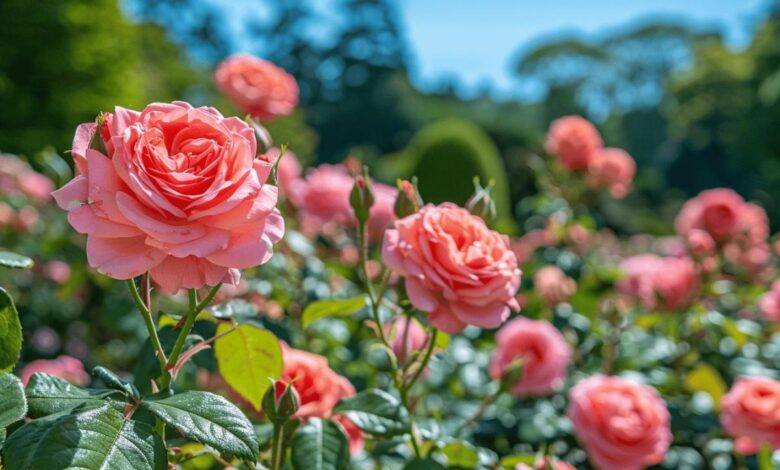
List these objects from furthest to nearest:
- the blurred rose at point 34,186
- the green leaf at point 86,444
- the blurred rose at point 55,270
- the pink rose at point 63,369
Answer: the blurred rose at point 55,270, the blurred rose at point 34,186, the pink rose at point 63,369, the green leaf at point 86,444

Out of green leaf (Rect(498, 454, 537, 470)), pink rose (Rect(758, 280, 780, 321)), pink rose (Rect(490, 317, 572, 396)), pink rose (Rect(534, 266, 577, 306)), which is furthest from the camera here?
pink rose (Rect(534, 266, 577, 306))

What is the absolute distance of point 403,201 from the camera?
2.90ft

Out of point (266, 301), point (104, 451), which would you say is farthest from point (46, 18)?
point (104, 451)

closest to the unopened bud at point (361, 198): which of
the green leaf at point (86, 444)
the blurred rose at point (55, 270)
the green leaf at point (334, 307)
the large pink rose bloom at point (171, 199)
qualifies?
the green leaf at point (334, 307)

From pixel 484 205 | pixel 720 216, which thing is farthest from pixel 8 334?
pixel 720 216

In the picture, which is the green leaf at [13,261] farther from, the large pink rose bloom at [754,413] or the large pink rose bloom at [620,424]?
the large pink rose bloom at [754,413]

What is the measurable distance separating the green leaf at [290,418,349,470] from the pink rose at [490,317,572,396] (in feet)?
2.05

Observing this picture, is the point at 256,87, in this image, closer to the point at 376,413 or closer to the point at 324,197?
the point at 324,197

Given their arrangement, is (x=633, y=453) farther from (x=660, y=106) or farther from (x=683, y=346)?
(x=660, y=106)

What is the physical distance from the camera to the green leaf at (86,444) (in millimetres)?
481

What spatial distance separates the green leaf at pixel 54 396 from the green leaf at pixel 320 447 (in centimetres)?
21

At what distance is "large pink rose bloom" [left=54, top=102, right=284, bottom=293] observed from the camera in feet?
1.78

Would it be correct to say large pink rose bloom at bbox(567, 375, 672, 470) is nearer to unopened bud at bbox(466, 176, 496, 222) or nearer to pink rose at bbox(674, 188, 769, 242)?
unopened bud at bbox(466, 176, 496, 222)

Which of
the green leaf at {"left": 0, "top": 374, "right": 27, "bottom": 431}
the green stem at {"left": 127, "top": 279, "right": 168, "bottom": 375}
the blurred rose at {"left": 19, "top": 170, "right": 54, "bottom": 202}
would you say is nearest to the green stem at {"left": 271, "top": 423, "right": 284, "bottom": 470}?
the green stem at {"left": 127, "top": 279, "right": 168, "bottom": 375}
